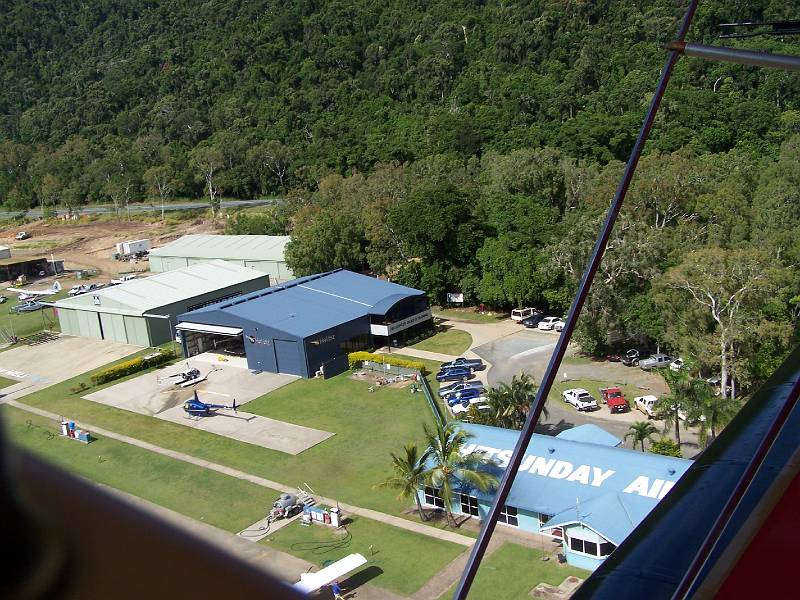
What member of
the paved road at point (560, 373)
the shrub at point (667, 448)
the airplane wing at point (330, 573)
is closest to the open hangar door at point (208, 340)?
the paved road at point (560, 373)

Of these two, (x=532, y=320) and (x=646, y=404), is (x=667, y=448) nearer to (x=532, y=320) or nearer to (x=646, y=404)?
(x=646, y=404)

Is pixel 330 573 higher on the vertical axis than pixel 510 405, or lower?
lower

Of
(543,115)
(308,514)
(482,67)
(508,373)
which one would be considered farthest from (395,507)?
(482,67)

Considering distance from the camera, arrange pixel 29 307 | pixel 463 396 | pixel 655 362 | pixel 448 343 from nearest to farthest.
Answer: pixel 463 396 → pixel 655 362 → pixel 448 343 → pixel 29 307

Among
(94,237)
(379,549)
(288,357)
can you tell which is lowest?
(379,549)

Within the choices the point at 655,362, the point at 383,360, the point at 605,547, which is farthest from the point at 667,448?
the point at 383,360

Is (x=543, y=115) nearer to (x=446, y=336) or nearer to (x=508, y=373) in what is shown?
(x=446, y=336)

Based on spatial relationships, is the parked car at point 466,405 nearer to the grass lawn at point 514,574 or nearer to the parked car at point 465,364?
the parked car at point 465,364
